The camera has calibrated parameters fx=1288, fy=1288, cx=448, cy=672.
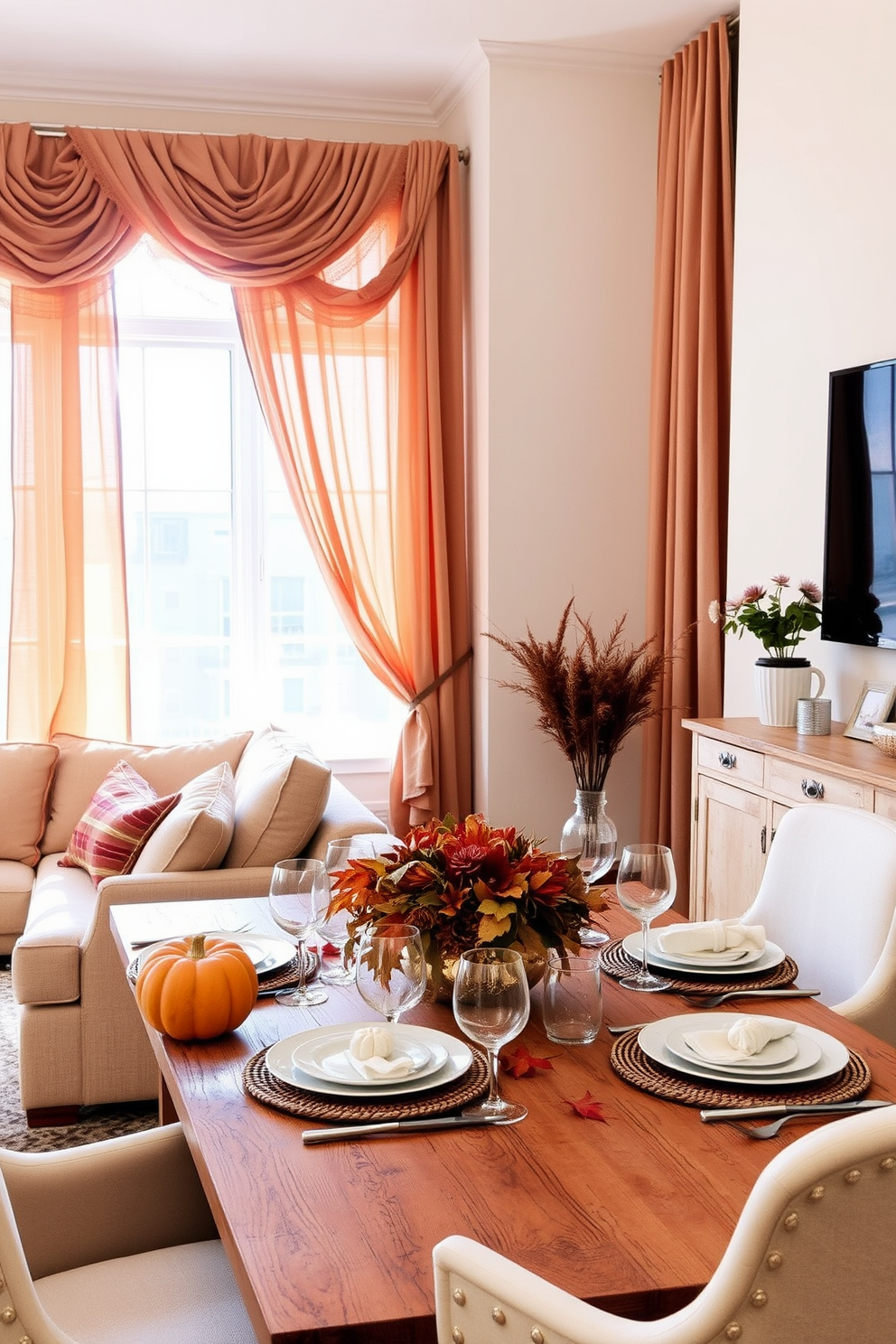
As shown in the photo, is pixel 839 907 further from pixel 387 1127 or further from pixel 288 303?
pixel 288 303

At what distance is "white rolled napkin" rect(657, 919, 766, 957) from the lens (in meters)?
1.83

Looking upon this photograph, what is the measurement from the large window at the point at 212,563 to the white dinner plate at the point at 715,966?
3282 millimetres

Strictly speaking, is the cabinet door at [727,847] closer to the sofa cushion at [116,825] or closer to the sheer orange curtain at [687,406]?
the sheer orange curtain at [687,406]

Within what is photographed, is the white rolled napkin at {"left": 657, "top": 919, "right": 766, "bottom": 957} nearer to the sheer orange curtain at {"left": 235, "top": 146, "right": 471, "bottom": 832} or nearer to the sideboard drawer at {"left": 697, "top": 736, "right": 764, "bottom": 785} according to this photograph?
the sideboard drawer at {"left": 697, "top": 736, "right": 764, "bottom": 785}

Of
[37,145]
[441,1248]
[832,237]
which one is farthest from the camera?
[37,145]

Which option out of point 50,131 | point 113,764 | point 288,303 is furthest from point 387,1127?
point 50,131

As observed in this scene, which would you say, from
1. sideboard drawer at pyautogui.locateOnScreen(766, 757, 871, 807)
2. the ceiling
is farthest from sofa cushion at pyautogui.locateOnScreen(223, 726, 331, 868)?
the ceiling

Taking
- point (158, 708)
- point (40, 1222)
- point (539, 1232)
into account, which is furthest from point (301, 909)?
point (158, 708)

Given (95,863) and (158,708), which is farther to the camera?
(158,708)

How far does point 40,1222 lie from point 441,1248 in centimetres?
74

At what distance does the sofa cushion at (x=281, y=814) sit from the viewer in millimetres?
3111

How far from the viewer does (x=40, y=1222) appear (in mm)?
1505

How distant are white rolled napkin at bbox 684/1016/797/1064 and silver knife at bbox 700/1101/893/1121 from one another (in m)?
0.10

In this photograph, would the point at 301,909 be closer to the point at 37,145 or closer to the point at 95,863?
the point at 95,863
